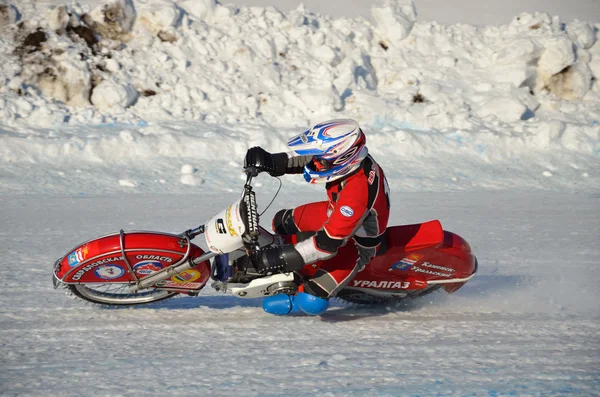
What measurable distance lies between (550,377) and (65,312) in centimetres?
336

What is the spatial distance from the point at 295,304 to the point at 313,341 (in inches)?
15.7

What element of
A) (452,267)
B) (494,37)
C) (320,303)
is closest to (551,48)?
(494,37)

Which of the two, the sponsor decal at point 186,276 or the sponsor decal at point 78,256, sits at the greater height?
the sponsor decal at point 78,256

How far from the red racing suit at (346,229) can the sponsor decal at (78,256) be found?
1476 millimetres

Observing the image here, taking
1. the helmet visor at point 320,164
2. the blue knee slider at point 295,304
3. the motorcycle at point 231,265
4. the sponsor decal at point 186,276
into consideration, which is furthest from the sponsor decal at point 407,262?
the sponsor decal at point 186,276

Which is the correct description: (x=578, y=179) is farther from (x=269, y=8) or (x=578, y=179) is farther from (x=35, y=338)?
(x=35, y=338)

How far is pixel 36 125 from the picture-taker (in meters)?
11.4

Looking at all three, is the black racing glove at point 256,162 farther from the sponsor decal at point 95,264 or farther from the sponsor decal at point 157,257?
the sponsor decal at point 95,264

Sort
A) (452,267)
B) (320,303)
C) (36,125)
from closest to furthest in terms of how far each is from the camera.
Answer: (320,303) < (452,267) < (36,125)

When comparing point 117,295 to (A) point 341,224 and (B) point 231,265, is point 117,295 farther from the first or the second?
(A) point 341,224

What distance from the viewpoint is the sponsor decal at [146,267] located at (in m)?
4.50

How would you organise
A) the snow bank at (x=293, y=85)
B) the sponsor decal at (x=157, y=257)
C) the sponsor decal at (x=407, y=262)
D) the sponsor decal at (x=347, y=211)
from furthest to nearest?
the snow bank at (x=293, y=85) → the sponsor decal at (x=407, y=262) → the sponsor decal at (x=157, y=257) → the sponsor decal at (x=347, y=211)

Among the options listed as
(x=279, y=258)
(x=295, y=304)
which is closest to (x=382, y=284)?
(x=295, y=304)

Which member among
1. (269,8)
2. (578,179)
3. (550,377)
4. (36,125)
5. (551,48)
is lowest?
Answer: (550,377)
